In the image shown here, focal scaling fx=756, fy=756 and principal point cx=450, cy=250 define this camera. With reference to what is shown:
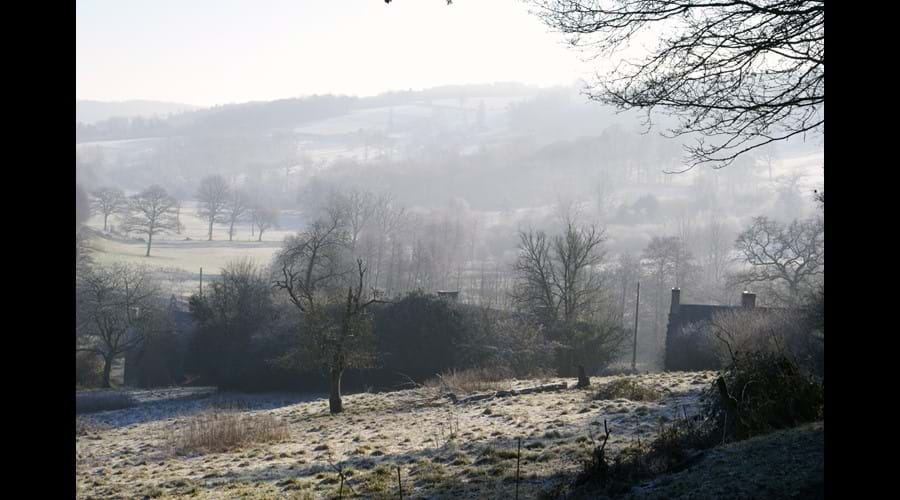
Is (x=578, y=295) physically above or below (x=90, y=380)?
above

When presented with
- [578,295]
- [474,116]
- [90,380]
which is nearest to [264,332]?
[90,380]

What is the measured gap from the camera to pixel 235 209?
86.9 meters

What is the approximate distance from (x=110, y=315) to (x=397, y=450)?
28475 millimetres

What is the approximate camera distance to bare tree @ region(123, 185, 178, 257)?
72.9 metres

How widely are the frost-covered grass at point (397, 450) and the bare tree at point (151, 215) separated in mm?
54526

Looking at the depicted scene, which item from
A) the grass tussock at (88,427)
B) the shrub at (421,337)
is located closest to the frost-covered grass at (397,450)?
the grass tussock at (88,427)

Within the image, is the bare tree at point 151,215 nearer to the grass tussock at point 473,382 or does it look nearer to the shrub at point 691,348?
the grass tussock at point 473,382

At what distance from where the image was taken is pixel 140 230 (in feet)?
242

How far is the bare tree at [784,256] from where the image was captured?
140 ft

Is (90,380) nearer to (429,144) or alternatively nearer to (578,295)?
(578,295)

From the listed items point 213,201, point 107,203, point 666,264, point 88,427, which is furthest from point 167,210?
point 88,427
